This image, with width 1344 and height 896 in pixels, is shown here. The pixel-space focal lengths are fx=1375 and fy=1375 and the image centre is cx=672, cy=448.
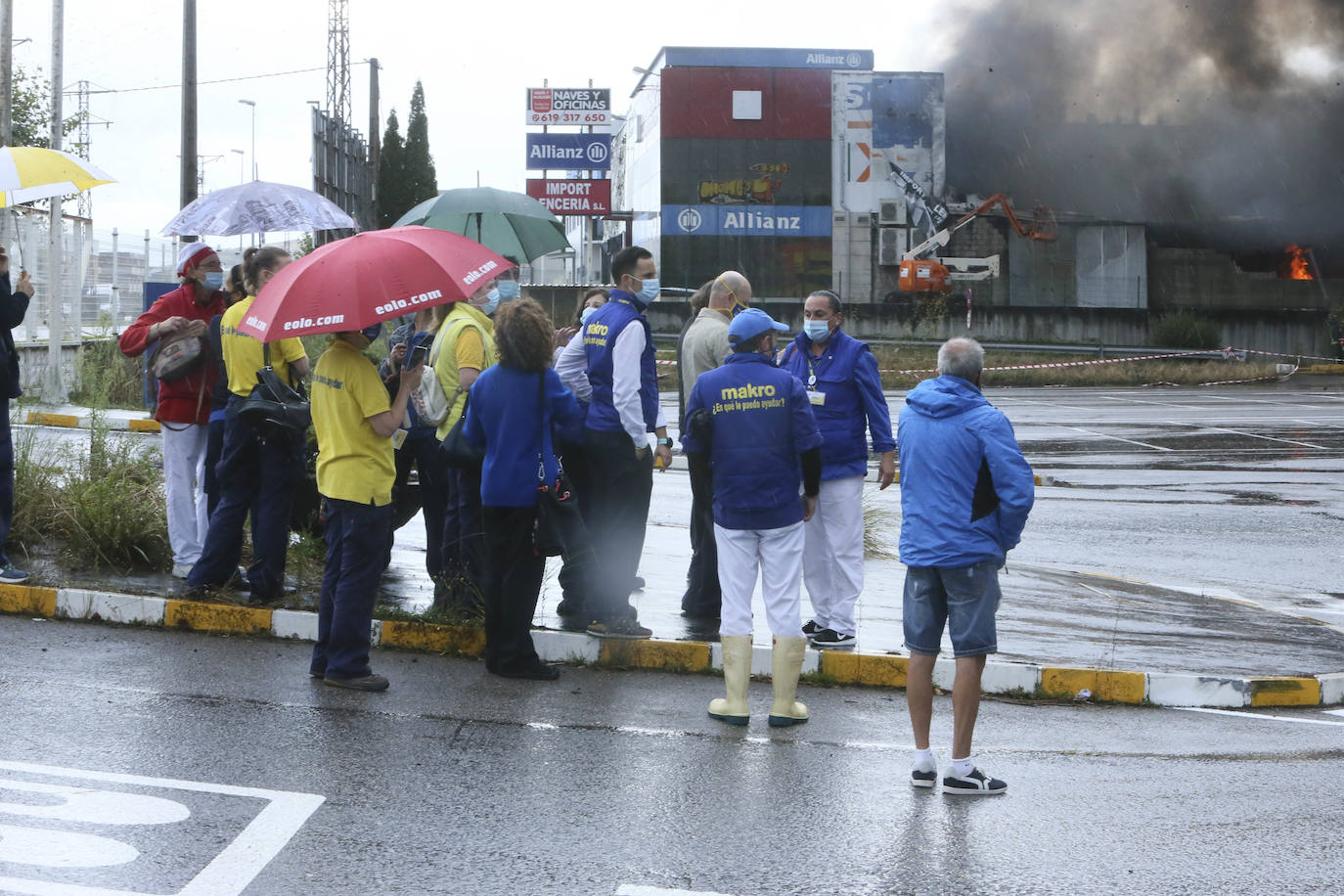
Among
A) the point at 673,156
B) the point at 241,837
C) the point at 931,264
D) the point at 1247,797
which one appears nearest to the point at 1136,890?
the point at 1247,797

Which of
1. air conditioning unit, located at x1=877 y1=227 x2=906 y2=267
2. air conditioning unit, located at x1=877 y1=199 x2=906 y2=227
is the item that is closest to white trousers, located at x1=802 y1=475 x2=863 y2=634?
air conditioning unit, located at x1=877 y1=227 x2=906 y2=267

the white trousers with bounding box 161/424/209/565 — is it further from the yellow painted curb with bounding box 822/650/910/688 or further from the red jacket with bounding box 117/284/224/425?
the yellow painted curb with bounding box 822/650/910/688

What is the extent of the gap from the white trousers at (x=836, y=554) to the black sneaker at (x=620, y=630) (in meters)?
0.96

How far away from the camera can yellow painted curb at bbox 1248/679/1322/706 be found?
278 inches

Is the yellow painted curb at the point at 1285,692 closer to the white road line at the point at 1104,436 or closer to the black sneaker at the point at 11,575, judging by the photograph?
the black sneaker at the point at 11,575

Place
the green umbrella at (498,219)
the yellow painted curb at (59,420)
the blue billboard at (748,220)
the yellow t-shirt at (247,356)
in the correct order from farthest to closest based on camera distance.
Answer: the blue billboard at (748,220), the yellow painted curb at (59,420), the green umbrella at (498,219), the yellow t-shirt at (247,356)

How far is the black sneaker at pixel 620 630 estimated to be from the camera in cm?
729

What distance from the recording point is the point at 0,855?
4246 millimetres

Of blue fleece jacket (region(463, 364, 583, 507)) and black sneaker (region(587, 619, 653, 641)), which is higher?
blue fleece jacket (region(463, 364, 583, 507))

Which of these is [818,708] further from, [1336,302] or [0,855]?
[1336,302]

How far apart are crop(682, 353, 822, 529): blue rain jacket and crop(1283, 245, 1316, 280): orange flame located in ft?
172

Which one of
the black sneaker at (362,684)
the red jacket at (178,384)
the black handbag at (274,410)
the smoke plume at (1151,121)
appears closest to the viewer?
the black sneaker at (362,684)

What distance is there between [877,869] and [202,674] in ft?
11.9

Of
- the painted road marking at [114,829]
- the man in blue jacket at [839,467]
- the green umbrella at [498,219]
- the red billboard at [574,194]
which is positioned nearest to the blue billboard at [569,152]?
the red billboard at [574,194]
